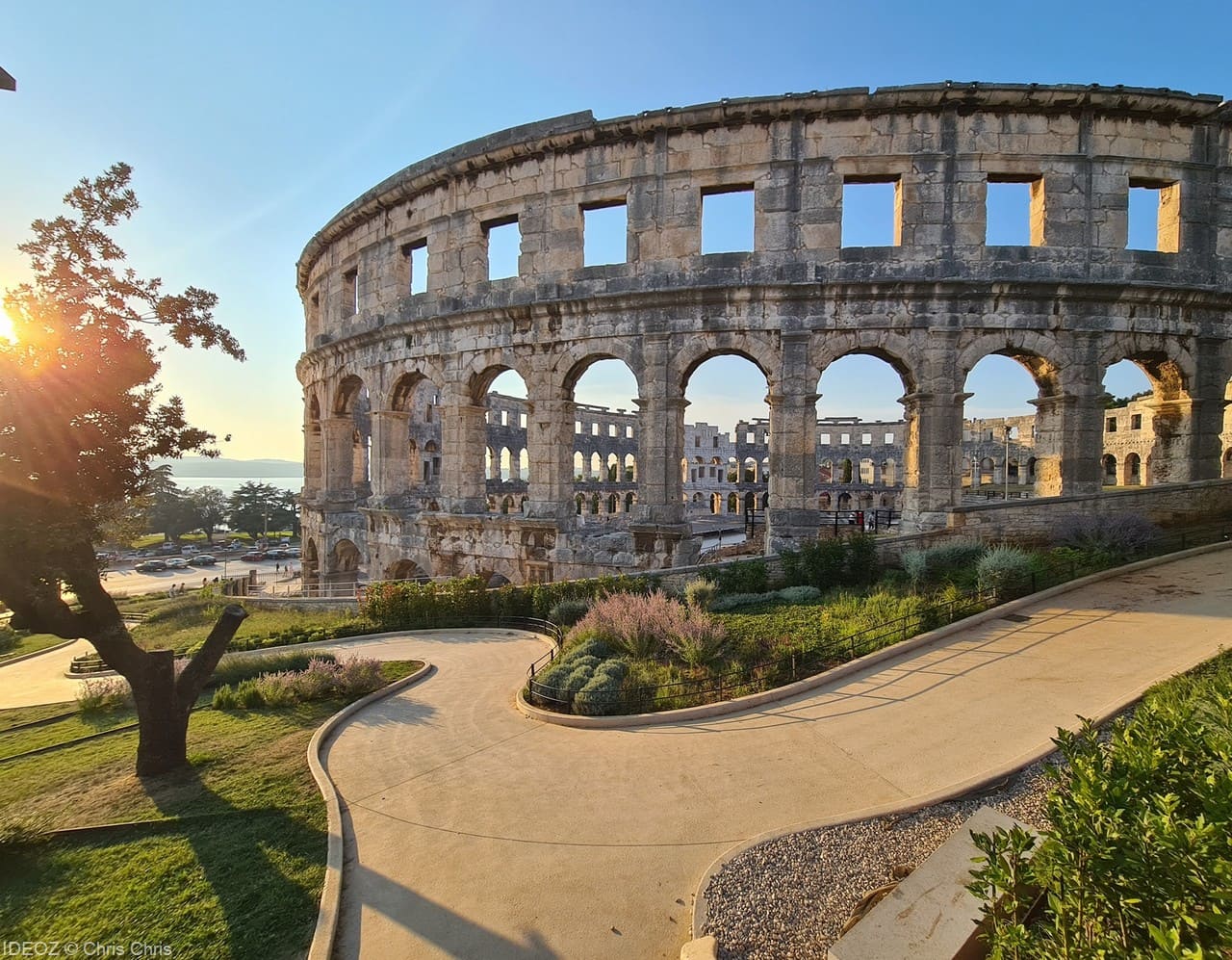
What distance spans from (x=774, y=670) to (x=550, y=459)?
384 inches

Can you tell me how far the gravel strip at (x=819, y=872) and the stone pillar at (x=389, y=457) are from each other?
16.6 metres

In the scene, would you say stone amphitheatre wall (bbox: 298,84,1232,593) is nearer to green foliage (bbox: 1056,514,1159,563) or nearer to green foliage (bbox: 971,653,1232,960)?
green foliage (bbox: 1056,514,1159,563)

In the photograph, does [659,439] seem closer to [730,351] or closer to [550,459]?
[730,351]

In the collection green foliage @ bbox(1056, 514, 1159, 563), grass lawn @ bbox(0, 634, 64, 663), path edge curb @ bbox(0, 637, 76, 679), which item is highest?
green foliage @ bbox(1056, 514, 1159, 563)

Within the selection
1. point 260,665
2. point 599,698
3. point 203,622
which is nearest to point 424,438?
point 203,622

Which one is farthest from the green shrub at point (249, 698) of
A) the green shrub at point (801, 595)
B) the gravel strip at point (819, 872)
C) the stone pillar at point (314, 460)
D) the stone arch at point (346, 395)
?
the stone pillar at point (314, 460)

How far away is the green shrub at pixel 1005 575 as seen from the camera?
34.1 feet

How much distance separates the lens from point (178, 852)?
16.5 ft

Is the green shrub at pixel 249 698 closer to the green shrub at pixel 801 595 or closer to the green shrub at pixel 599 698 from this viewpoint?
the green shrub at pixel 599 698

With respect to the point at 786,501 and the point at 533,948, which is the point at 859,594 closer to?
the point at 786,501

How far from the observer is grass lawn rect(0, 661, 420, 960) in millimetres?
4145

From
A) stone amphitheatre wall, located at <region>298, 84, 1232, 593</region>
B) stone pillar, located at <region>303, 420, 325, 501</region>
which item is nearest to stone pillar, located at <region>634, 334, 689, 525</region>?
stone amphitheatre wall, located at <region>298, 84, 1232, 593</region>

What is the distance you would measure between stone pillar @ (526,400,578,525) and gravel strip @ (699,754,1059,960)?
11.9 metres

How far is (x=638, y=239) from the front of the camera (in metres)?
15.5
